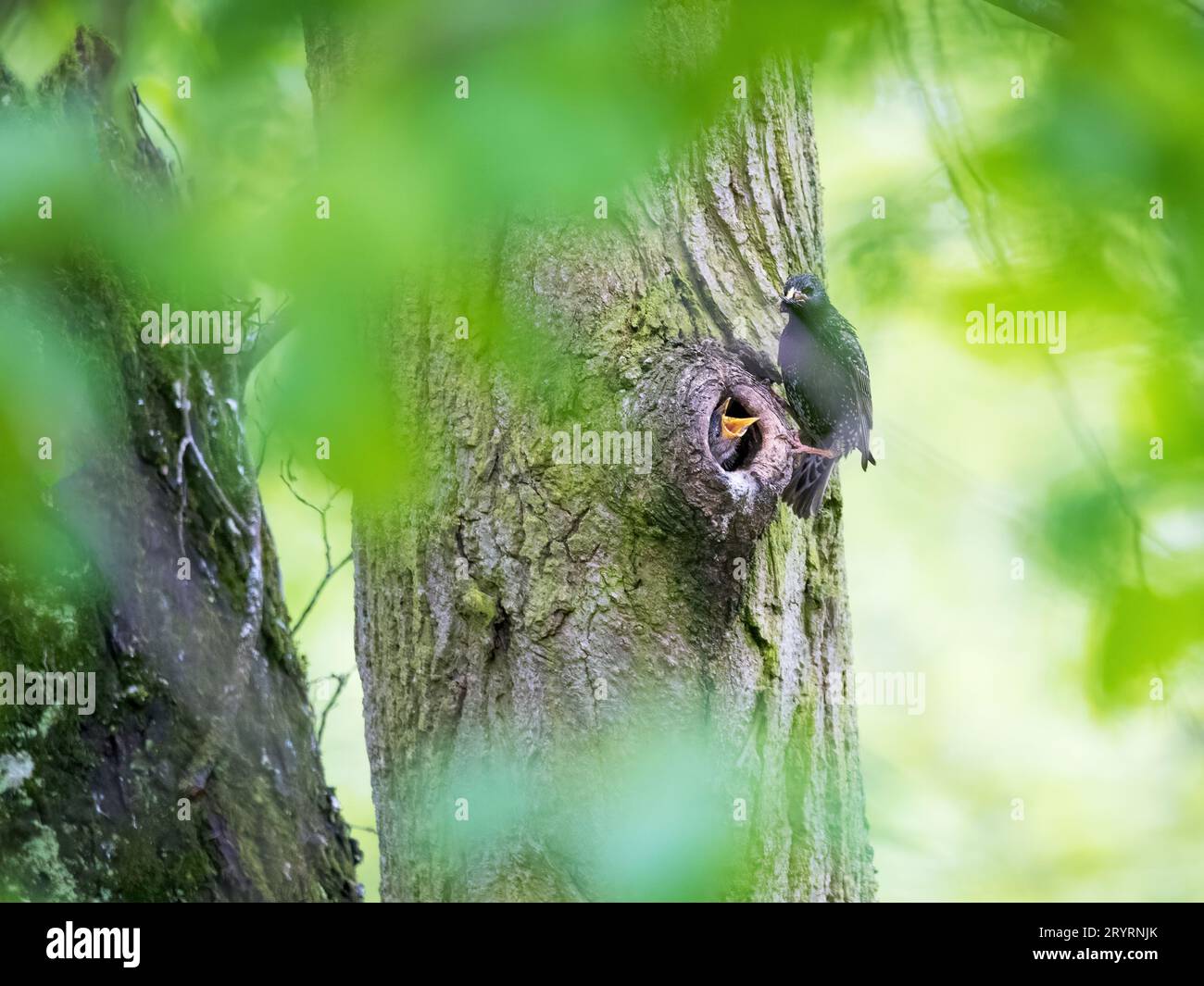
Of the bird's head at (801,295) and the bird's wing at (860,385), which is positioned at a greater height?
the bird's head at (801,295)

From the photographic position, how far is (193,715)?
1.96 meters

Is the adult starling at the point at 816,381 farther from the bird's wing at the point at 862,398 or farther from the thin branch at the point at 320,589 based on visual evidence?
the thin branch at the point at 320,589

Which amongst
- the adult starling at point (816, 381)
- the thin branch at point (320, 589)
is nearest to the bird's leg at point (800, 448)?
the adult starling at point (816, 381)

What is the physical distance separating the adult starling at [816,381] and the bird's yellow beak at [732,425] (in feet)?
0.54

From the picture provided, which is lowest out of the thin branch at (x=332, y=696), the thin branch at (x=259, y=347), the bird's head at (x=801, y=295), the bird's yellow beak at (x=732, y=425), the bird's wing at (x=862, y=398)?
the thin branch at (x=332, y=696)

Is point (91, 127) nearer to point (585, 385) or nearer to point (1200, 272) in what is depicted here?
point (585, 385)

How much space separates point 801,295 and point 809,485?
356 mm

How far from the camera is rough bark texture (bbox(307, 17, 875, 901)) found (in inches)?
63.1

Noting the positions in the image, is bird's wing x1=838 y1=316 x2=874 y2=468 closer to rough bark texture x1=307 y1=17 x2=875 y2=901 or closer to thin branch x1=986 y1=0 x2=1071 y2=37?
rough bark texture x1=307 y1=17 x2=875 y2=901

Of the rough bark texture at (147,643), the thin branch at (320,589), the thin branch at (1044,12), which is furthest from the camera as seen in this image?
the thin branch at (320,589)

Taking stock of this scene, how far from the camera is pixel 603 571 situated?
5.42 feet

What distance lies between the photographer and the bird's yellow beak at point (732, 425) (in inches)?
65.1

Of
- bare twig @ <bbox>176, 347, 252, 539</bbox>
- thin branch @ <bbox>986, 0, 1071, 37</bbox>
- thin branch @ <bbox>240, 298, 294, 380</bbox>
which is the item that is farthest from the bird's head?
bare twig @ <bbox>176, 347, 252, 539</bbox>

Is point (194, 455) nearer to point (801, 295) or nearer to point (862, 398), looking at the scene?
point (801, 295)
